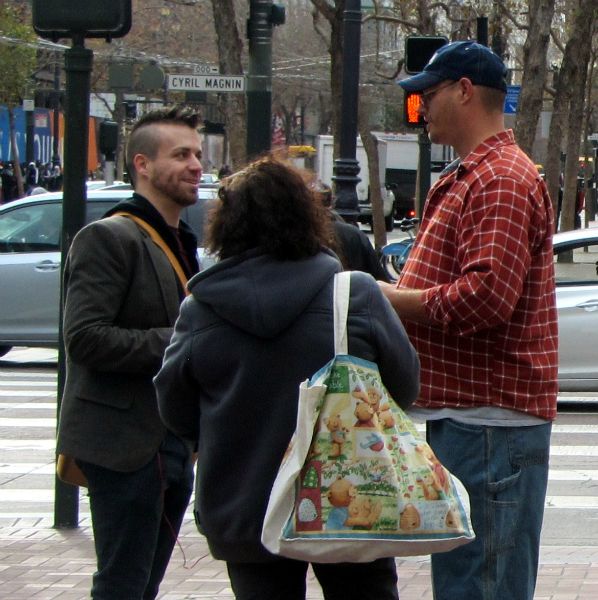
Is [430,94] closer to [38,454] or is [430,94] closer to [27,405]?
[38,454]

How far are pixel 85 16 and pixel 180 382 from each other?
3536 millimetres

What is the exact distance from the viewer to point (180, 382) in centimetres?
328

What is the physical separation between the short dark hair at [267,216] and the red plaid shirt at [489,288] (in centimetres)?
38

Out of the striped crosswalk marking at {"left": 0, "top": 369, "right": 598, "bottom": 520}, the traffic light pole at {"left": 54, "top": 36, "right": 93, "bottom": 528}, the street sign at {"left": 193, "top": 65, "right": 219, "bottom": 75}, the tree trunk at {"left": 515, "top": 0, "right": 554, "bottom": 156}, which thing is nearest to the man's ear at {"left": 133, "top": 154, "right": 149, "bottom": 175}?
the traffic light pole at {"left": 54, "top": 36, "right": 93, "bottom": 528}

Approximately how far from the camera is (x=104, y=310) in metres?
4.00

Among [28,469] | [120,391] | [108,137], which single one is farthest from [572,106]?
[120,391]

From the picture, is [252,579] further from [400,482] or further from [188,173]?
[188,173]

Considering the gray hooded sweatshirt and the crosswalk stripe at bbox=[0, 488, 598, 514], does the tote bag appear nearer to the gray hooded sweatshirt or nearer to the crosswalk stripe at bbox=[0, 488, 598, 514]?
the gray hooded sweatshirt

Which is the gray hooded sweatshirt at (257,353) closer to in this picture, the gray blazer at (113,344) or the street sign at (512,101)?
the gray blazer at (113,344)

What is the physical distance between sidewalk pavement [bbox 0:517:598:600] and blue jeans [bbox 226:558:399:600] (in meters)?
2.37

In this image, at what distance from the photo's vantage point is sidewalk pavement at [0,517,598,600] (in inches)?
227

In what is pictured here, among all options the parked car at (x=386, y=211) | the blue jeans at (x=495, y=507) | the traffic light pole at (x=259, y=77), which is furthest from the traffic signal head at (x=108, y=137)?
the parked car at (x=386, y=211)

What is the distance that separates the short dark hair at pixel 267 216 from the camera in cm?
321

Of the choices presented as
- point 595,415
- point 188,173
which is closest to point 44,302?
point 595,415
